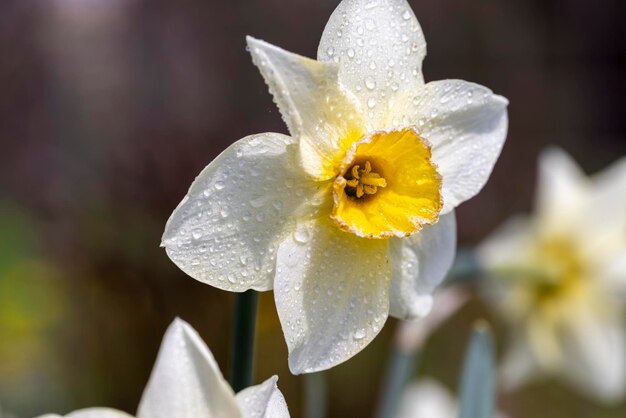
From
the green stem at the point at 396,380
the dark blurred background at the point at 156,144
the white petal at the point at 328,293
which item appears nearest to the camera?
the white petal at the point at 328,293

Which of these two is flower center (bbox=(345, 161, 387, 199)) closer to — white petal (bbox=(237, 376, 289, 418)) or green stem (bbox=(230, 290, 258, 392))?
green stem (bbox=(230, 290, 258, 392))

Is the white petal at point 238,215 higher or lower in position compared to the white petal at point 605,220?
higher

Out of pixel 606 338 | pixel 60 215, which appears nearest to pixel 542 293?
pixel 606 338

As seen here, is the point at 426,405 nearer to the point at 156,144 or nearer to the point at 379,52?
the point at 379,52

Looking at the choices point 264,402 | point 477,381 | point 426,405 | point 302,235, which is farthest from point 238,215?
point 426,405

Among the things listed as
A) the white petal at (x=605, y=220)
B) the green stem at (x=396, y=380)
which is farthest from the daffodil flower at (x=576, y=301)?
the green stem at (x=396, y=380)

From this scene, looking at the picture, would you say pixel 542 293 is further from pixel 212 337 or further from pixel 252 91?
pixel 252 91

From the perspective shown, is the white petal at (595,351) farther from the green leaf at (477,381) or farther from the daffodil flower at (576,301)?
the green leaf at (477,381)
